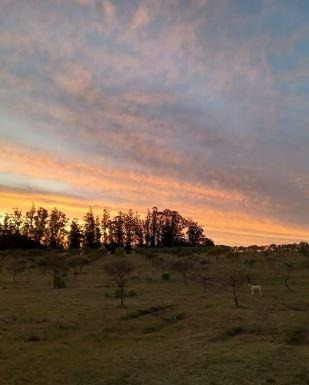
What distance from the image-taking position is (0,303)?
4784 cm

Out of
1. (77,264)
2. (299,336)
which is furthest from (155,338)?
(77,264)

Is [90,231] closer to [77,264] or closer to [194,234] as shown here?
[194,234]

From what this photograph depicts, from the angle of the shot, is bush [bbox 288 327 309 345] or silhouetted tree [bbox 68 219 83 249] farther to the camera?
silhouetted tree [bbox 68 219 83 249]

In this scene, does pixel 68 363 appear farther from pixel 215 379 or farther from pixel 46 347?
pixel 215 379

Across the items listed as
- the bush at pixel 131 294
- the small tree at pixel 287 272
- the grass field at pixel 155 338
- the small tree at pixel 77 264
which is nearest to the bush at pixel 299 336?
the grass field at pixel 155 338

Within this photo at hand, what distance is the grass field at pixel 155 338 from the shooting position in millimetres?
25328

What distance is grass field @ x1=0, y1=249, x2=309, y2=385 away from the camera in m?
25.3

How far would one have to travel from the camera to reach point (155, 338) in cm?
3447

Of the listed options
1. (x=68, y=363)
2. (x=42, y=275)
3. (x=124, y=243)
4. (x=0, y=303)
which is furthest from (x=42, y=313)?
(x=124, y=243)

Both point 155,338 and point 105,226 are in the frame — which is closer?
point 155,338

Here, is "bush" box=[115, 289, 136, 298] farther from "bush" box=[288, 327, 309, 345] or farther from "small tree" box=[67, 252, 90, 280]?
"small tree" box=[67, 252, 90, 280]

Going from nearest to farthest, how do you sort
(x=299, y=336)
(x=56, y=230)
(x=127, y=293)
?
1. (x=299, y=336)
2. (x=127, y=293)
3. (x=56, y=230)

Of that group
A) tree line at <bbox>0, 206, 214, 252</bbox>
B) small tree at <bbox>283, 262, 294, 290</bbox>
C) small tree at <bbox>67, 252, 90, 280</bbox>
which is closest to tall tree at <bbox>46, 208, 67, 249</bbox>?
tree line at <bbox>0, 206, 214, 252</bbox>

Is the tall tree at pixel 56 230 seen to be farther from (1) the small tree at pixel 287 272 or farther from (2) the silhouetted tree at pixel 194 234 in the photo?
(1) the small tree at pixel 287 272
